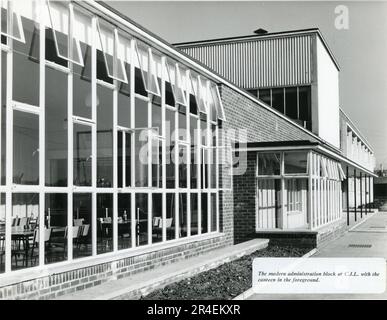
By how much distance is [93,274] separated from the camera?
792cm

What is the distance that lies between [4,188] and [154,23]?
16.9ft

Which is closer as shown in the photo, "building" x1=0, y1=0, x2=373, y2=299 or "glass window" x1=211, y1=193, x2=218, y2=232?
"building" x1=0, y1=0, x2=373, y2=299

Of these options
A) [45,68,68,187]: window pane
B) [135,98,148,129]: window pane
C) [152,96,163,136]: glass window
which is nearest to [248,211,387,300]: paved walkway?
[152,96,163,136]: glass window

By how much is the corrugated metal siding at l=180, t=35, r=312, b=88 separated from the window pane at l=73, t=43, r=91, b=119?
48.9ft

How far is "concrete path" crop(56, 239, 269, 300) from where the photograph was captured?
715 cm

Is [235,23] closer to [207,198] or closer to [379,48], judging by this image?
[379,48]

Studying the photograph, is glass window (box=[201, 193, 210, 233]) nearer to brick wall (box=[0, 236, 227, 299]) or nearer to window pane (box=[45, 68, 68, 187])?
brick wall (box=[0, 236, 227, 299])

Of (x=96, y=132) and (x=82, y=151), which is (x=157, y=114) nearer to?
(x=82, y=151)

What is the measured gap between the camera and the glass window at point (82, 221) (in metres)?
10.1

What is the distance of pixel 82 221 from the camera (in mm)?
12312

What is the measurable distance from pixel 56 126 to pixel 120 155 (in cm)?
418

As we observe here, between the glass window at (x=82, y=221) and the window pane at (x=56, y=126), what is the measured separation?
3.52 ft

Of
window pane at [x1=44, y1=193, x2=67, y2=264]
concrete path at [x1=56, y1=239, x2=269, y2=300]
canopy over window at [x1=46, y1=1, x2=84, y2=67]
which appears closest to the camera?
concrete path at [x1=56, y1=239, x2=269, y2=300]
